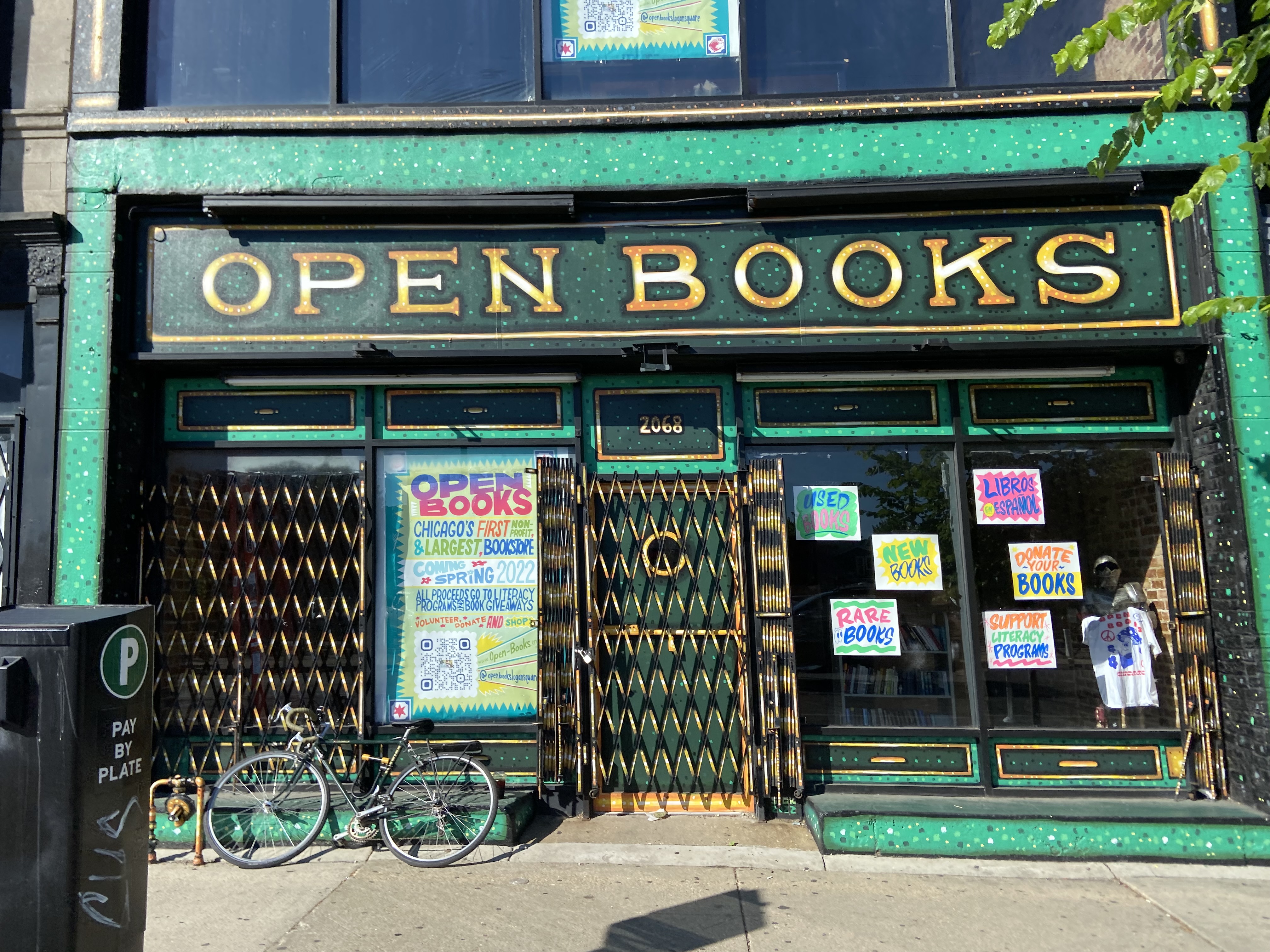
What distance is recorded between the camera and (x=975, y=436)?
713cm

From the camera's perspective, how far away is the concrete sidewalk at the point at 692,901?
16.1 feet

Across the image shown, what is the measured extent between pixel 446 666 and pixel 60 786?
13.2 ft

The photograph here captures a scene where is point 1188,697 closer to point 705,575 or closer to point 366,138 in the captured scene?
point 705,575

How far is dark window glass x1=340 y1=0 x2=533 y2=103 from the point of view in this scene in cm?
748

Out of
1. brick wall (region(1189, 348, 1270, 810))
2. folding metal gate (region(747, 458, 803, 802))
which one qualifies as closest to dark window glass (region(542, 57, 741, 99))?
folding metal gate (region(747, 458, 803, 802))

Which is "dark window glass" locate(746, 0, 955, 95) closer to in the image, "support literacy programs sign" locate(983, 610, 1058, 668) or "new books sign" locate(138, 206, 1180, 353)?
"new books sign" locate(138, 206, 1180, 353)

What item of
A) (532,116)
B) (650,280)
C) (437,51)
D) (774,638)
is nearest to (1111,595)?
(774,638)

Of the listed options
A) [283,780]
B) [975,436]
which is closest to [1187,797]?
[975,436]

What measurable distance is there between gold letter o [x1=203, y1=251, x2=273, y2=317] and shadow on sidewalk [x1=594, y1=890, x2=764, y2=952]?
17.6 ft

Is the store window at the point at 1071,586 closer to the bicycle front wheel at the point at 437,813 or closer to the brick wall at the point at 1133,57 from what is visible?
the brick wall at the point at 1133,57

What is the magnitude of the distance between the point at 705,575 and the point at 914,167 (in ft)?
12.1

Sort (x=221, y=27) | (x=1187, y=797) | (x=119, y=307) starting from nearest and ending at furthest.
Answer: (x=1187, y=797) → (x=119, y=307) → (x=221, y=27)

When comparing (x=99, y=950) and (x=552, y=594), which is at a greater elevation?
(x=552, y=594)

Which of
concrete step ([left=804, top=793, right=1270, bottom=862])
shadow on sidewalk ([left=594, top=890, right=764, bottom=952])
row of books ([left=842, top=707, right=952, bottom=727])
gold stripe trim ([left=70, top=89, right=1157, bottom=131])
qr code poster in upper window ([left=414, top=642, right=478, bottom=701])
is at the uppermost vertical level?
gold stripe trim ([left=70, top=89, right=1157, bottom=131])
